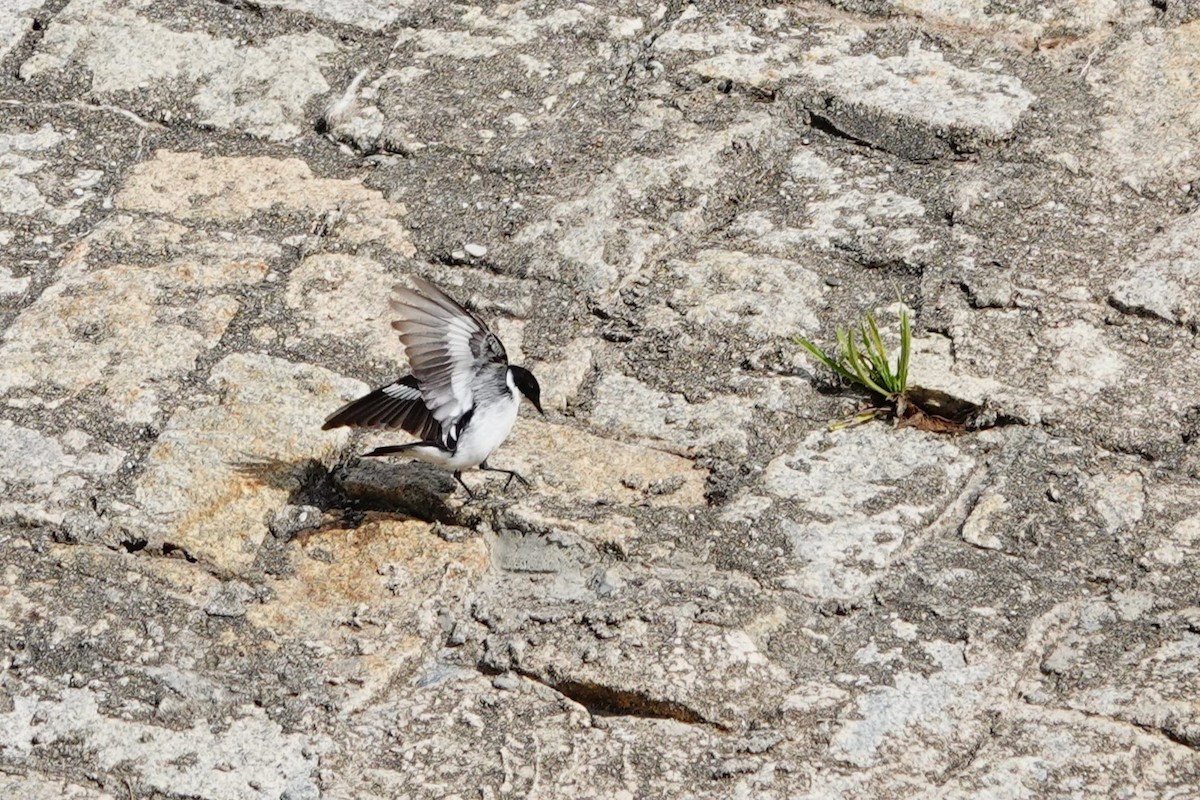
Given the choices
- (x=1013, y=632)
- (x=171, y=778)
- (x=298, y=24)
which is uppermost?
(x=298, y=24)

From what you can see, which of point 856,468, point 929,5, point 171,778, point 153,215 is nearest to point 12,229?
point 153,215

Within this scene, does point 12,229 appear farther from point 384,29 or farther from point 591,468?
point 591,468

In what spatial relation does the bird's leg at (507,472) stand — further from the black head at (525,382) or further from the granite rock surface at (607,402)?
the black head at (525,382)

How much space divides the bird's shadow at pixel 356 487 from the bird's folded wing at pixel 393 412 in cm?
9

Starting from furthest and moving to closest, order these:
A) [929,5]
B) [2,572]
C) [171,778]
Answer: [929,5], [2,572], [171,778]

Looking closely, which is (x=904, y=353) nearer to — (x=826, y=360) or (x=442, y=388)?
(x=826, y=360)

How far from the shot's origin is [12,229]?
3684mm

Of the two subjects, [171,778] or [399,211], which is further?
[399,211]

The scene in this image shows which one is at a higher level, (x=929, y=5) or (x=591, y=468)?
(x=929, y=5)

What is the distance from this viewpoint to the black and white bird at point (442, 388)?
3098mm

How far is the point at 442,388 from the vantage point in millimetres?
3229

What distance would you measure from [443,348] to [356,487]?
33cm

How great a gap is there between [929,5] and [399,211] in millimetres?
1478

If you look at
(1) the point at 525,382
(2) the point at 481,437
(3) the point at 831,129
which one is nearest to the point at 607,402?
(1) the point at 525,382
